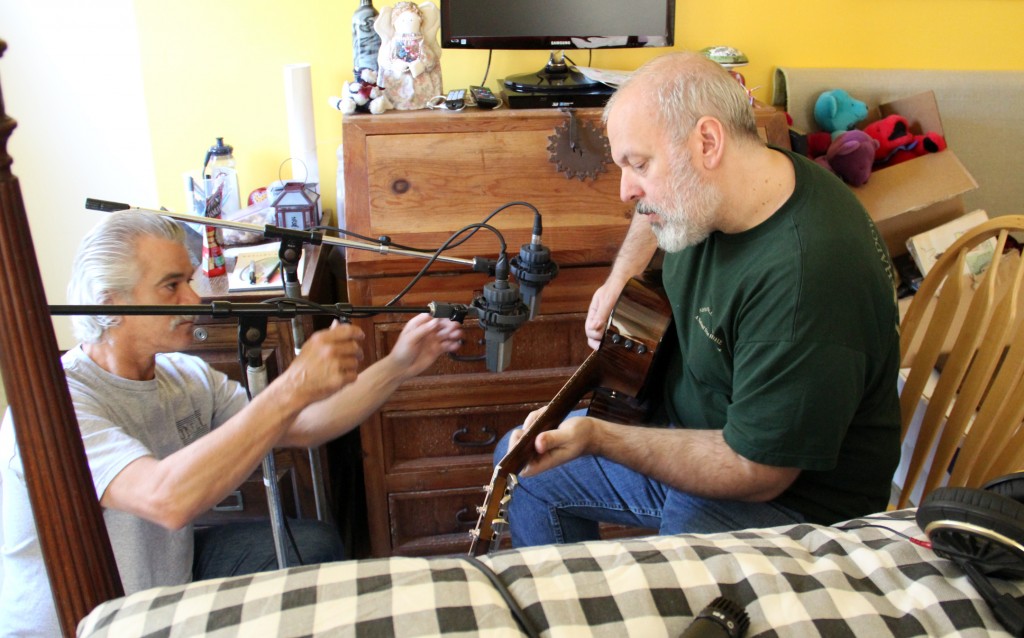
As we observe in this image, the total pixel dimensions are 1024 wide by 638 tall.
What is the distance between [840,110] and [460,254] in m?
1.23

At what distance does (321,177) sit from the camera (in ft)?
7.22

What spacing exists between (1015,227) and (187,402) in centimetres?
153

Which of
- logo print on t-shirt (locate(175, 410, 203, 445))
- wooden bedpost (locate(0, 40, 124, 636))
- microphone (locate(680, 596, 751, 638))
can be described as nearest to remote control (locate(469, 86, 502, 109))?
logo print on t-shirt (locate(175, 410, 203, 445))

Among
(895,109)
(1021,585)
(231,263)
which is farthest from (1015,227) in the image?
(231,263)

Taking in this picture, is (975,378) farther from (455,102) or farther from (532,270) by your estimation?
(455,102)

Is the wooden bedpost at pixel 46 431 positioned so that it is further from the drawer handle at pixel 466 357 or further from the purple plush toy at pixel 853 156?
the purple plush toy at pixel 853 156

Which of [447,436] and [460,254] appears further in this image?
[447,436]

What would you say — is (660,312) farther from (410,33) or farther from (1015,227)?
(410,33)

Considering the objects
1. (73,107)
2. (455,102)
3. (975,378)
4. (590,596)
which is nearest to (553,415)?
(590,596)

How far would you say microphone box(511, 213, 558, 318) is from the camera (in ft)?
3.52

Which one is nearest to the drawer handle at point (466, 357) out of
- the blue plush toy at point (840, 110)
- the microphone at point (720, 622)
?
the microphone at point (720, 622)

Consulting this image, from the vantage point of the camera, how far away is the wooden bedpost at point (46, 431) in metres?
0.72

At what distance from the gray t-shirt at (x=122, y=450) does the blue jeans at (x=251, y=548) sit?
62 millimetres

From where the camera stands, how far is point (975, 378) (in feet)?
4.43
